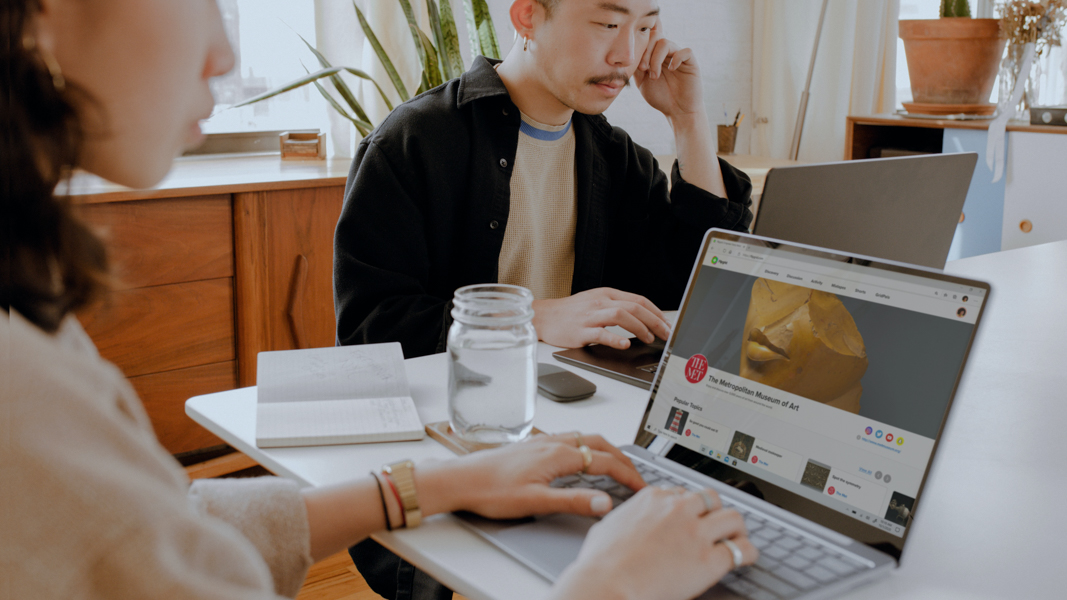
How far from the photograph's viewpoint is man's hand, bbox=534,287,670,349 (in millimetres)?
1186

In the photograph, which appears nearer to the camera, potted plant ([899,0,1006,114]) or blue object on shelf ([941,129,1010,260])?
blue object on shelf ([941,129,1010,260])

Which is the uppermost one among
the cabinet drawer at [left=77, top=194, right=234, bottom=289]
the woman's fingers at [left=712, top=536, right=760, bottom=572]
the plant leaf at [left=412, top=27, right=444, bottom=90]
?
the plant leaf at [left=412, top=27, right=444, bottom=90]

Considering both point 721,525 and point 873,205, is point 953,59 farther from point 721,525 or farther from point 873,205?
point 721,525

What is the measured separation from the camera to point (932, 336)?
0.71 m

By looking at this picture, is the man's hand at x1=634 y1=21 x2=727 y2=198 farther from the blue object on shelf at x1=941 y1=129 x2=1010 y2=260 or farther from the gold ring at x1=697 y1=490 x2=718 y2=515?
the blue object on shelf at x1=941 y1=129 x2=1010 y2=260

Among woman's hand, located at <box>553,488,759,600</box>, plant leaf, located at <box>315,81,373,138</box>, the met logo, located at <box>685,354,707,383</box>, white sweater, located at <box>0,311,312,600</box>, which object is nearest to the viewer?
white sweater, located at <box>0,311,312,600</box>

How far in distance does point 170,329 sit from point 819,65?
288 cm

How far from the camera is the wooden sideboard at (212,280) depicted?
1.99m

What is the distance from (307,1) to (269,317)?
108 cm

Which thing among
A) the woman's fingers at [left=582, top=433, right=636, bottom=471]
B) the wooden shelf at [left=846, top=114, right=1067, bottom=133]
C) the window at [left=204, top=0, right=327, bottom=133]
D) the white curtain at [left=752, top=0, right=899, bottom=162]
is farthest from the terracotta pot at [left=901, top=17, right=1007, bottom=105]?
the woman's fingers at [left=582, top=433, right=636, bottom=471]

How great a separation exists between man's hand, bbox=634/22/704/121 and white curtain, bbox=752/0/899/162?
2.18 metres

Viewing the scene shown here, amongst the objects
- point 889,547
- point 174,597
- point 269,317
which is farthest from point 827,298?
point 269,317

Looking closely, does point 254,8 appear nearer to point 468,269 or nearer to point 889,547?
point 468,269

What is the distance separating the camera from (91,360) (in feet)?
1.57
